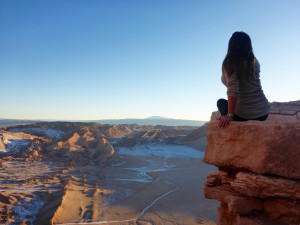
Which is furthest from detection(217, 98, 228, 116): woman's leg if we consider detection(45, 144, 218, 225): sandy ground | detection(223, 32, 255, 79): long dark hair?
detection(45, 144, 218, 225): sandy ground

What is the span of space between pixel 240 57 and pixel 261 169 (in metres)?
1.06

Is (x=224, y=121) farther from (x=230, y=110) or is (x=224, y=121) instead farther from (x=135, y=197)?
(x=135, y=197)

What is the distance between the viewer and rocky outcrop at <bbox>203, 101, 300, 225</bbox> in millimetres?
1928

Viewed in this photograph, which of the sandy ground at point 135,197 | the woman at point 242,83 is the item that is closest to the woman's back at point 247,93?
the woman at point 242,83

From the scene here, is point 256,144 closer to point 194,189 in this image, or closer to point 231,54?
point 231,54

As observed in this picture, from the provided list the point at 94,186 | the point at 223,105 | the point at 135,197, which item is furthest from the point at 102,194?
the point at 223,105

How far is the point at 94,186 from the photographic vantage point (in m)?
5.95

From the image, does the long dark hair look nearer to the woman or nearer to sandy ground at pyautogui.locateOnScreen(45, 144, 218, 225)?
the woman

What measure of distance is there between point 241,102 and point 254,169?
0.67m

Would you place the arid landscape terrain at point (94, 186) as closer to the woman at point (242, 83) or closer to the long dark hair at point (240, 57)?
the woman at point (242, 83)

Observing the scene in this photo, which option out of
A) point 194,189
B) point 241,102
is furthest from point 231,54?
point 194,189

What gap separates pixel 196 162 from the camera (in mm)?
9500

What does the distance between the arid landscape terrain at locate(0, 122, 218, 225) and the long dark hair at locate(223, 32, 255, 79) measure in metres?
2.99

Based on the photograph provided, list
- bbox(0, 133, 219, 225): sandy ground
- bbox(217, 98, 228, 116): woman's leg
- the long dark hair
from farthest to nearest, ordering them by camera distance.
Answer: bbox(0, 133, 219, 225): sandy ground → bbox(217, 98, 228, 116): woman's leg → the long dark hair
